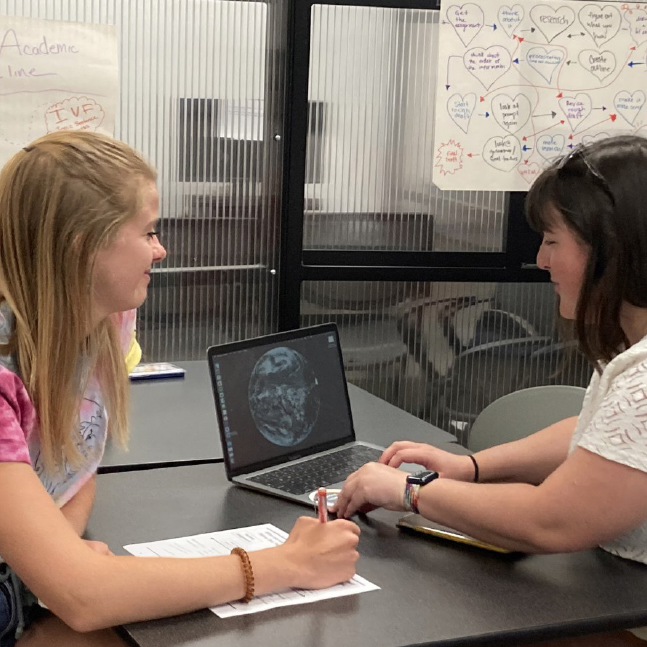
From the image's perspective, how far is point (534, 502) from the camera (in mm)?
1316

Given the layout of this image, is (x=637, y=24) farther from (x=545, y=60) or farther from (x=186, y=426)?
(x=186, y=426)

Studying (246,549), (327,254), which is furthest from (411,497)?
(327,254)

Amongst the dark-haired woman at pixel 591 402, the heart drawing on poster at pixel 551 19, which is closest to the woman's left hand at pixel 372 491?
the dark-haired woman at pixel 591 402

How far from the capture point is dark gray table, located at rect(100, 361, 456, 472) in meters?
1.79

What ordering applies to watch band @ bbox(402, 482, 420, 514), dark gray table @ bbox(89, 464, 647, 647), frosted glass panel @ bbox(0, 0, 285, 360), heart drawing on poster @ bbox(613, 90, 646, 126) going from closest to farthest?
dark gray table @ bbox(89, 464, 647, 647)
watch band @ bbox(402, 482, 420, 514)
frosted glass panel @ bbox(0, 0, 285, 360)
heart drawing on poster @ bbox(613, 90, 646, 126)

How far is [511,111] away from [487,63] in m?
0.17

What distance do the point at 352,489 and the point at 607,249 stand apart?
0.51 m

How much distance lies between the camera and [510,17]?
299 centimetres

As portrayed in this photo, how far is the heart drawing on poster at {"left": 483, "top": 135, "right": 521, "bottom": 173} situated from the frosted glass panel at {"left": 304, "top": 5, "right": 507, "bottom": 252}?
11 cm

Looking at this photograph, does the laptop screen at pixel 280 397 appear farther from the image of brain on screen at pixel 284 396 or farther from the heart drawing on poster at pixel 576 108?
the heart drawing on poster at pixel 576 108

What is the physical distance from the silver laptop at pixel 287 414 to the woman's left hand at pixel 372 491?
8cm

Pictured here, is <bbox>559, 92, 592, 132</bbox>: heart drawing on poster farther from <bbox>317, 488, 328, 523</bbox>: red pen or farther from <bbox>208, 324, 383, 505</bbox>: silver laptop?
<bbox>317, 488, 328, 523</bbox>: red pen

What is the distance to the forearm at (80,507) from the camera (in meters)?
1.39

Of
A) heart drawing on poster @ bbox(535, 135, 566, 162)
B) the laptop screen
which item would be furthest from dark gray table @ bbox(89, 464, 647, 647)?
heart drawing on poster @ bbox(535, 135, 566, 162)
